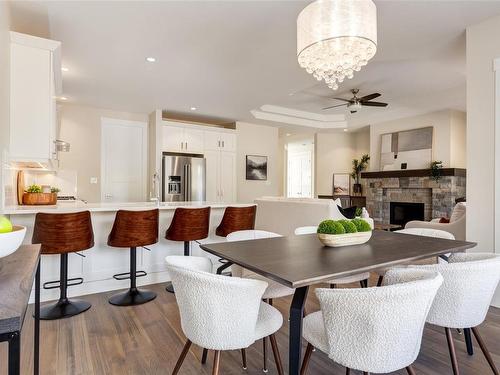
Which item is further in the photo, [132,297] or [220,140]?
[220,140]

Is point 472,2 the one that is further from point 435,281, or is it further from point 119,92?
point 119,92

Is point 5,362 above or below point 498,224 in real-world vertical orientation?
below

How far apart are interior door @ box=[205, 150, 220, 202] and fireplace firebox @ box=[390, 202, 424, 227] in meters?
4.23

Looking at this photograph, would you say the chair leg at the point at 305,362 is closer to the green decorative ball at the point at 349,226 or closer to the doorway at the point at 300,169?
the green decorative ball at the point at 349,226

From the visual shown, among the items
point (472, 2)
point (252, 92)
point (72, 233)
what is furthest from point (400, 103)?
point (72, 233)

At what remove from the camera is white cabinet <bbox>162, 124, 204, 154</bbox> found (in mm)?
6191

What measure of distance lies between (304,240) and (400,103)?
4986mm

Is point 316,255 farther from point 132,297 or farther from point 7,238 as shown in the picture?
point 132,297

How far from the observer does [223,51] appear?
3553 millimetres

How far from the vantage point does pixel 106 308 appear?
9.23 ft

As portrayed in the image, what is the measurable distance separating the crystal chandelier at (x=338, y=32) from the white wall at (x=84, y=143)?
496 cm

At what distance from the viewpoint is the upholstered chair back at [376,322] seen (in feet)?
3.88

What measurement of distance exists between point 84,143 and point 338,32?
17.5ft

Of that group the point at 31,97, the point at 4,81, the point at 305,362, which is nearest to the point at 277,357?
the point at 305,362
